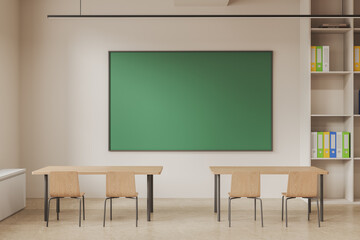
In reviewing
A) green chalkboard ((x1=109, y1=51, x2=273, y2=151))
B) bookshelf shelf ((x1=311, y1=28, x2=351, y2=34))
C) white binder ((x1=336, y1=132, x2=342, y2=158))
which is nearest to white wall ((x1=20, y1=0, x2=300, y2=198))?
green chalkboard ((x1=109, y1=51, x2=273, y2=151))

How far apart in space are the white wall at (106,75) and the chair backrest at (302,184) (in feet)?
6.23

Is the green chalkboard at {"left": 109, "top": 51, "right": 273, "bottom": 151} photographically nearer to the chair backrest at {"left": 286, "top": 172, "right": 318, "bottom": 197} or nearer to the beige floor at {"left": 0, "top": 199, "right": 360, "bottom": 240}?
the beige floor at {"left": 0, "top": 199, "right": 360, "bottom": 240}

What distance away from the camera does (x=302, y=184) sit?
5.21 meters

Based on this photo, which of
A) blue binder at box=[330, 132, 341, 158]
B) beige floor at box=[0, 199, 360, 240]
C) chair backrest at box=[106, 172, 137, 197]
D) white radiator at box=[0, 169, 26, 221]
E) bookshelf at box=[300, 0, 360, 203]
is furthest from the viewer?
bookshelf at box=[300, 0, 360, 203]

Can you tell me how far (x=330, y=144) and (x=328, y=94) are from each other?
3.07ft

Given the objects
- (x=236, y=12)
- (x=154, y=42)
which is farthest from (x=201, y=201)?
(x=236, y=12)

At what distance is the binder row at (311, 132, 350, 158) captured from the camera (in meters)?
6.58

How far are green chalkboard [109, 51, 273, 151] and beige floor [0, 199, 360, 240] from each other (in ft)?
3.76

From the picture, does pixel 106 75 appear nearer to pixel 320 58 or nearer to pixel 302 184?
pixel 320 58

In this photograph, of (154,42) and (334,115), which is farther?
(154,42)

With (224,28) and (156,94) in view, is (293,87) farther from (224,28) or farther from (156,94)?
(156,94)

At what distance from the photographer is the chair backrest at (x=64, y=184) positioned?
520 centimetres

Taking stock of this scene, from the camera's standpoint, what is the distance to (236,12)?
7109 mm

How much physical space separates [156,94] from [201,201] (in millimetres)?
2045
